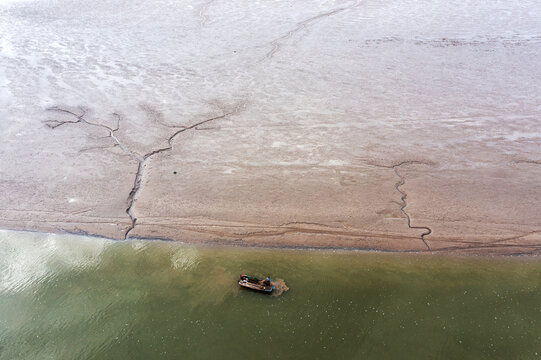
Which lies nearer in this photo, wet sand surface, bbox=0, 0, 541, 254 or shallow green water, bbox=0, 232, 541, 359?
shallow green water, bbox=0, 232, 541, 359

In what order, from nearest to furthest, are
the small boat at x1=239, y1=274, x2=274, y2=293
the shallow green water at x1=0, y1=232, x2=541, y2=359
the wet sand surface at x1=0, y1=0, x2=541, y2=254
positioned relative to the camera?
1. the shallow green water at x1=0, y1=232, x2=541, y2=359
2. the small boat at x1=239, y1=274, x2=274, y2=293
3. the wet sand surface at x1=0, y1=0, x2=541, y2=254

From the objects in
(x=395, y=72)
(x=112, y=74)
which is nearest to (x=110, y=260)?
(x=112, y=74)

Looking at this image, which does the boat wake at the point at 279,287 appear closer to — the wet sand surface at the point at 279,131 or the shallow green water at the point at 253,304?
the shallow green water at the point at 253,304

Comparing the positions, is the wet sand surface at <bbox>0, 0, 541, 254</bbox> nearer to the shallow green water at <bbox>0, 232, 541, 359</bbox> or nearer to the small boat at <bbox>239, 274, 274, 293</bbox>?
the shallow green water at <bbox>0, 232, 541, 359</bbox>

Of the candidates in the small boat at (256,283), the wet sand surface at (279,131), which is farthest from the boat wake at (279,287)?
the wet sand surface at (279,131)

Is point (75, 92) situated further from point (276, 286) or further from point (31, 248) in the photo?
point (276, 286)

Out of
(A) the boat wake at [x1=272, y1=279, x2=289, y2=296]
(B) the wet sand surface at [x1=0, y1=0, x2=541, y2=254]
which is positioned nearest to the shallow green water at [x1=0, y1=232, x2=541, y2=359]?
(A) the boat wake at [x1=272, y1=279, x2=289, y2=296]
